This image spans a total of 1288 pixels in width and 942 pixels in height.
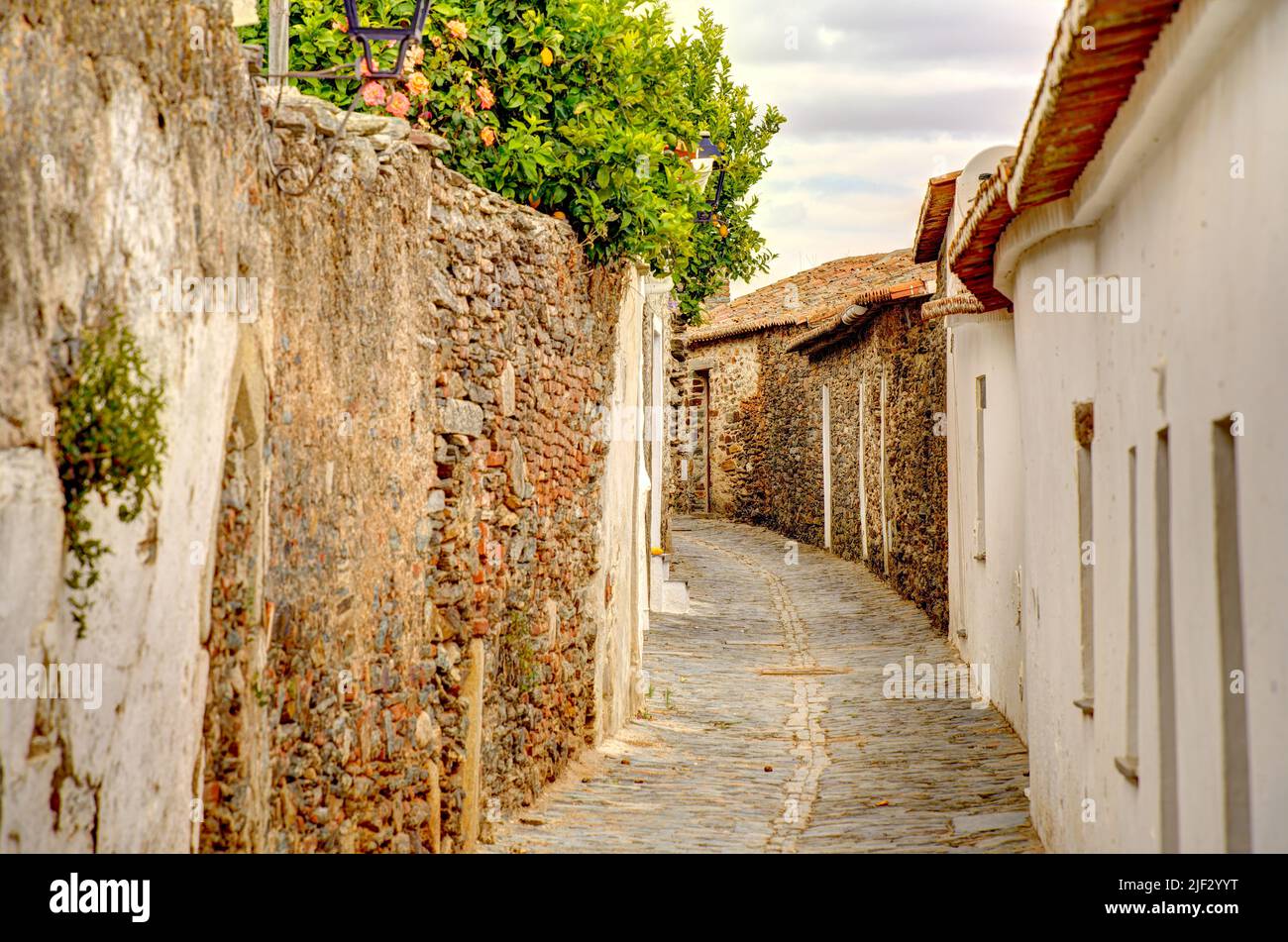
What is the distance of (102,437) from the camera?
3.54 m

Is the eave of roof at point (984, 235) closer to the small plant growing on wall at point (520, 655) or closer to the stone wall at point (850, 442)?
the small plant growing on wall at point (520, 655)

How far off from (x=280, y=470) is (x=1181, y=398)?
3.00 meters

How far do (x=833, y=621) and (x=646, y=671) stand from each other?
4360 millimetres

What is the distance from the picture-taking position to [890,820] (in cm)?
853

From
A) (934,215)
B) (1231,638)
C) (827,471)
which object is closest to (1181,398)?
(1231,638)

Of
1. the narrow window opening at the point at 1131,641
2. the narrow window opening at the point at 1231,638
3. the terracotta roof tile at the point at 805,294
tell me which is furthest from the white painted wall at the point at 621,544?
the terracotta roof tile at the point at 805,294

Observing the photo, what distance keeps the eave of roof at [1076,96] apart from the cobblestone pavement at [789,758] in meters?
3.37

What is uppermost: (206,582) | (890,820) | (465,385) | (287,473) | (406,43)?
(406,43)

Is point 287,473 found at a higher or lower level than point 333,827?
higher

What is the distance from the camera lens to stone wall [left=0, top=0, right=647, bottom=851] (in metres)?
3.33

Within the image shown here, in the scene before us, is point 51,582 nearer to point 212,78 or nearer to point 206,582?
point 206,582

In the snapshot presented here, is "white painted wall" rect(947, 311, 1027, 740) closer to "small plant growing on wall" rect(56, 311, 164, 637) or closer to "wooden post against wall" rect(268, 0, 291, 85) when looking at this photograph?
"wooden post against wall" rect(268, 0, 291, 85)

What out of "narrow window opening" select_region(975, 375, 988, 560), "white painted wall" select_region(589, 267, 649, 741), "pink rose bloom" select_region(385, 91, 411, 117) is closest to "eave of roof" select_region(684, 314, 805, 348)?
"narrow window opening" select_region(975, 375, 988, 560)
